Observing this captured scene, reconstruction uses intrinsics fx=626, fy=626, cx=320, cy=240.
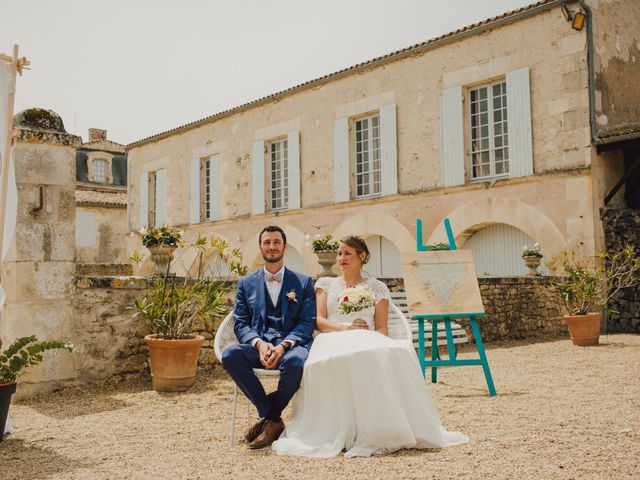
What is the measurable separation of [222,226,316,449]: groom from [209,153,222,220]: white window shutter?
39.4ft

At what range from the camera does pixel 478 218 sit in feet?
35.8

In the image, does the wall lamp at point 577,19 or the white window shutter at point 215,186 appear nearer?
the wall lamp at point 577,19

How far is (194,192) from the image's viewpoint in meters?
16.6

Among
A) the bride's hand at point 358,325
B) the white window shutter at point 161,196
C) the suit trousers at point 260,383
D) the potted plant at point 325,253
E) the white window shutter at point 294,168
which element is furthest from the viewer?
the white window shutter at point 161,196

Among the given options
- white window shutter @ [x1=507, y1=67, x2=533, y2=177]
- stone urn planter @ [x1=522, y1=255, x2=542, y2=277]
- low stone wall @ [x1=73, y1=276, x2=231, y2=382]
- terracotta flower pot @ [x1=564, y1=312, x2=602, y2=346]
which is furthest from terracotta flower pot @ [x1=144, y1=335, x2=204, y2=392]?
white window shutter @ [x1=507, y1=67, x2=533, y2=177]

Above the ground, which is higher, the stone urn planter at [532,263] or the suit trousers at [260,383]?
the stone urn planter at [532,263]

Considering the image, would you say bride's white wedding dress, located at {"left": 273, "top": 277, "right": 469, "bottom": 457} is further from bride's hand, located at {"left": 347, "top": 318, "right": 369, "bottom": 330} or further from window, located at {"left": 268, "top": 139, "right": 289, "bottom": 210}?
window, located at {"left": 268, "top": 139, "right": 289, "bottom": 210}

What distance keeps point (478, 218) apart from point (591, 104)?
2.55 metres

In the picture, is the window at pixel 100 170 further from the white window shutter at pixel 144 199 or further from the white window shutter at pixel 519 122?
the white window shutter at pixel 519 122

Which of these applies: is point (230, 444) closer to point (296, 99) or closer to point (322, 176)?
point (322, 176)

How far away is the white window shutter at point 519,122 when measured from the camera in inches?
411

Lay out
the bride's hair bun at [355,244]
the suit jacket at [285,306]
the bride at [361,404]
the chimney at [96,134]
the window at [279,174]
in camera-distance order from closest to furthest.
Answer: the bride at [361,404], the suit jacket at [285,306], the bride's hair bun at [355,244], the window at [279,174], the chimney at [96,134]

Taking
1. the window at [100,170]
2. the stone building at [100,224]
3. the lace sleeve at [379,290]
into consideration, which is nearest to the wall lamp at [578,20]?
the lace sleeve at [379,290]

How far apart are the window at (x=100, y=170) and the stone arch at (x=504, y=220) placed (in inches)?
779
